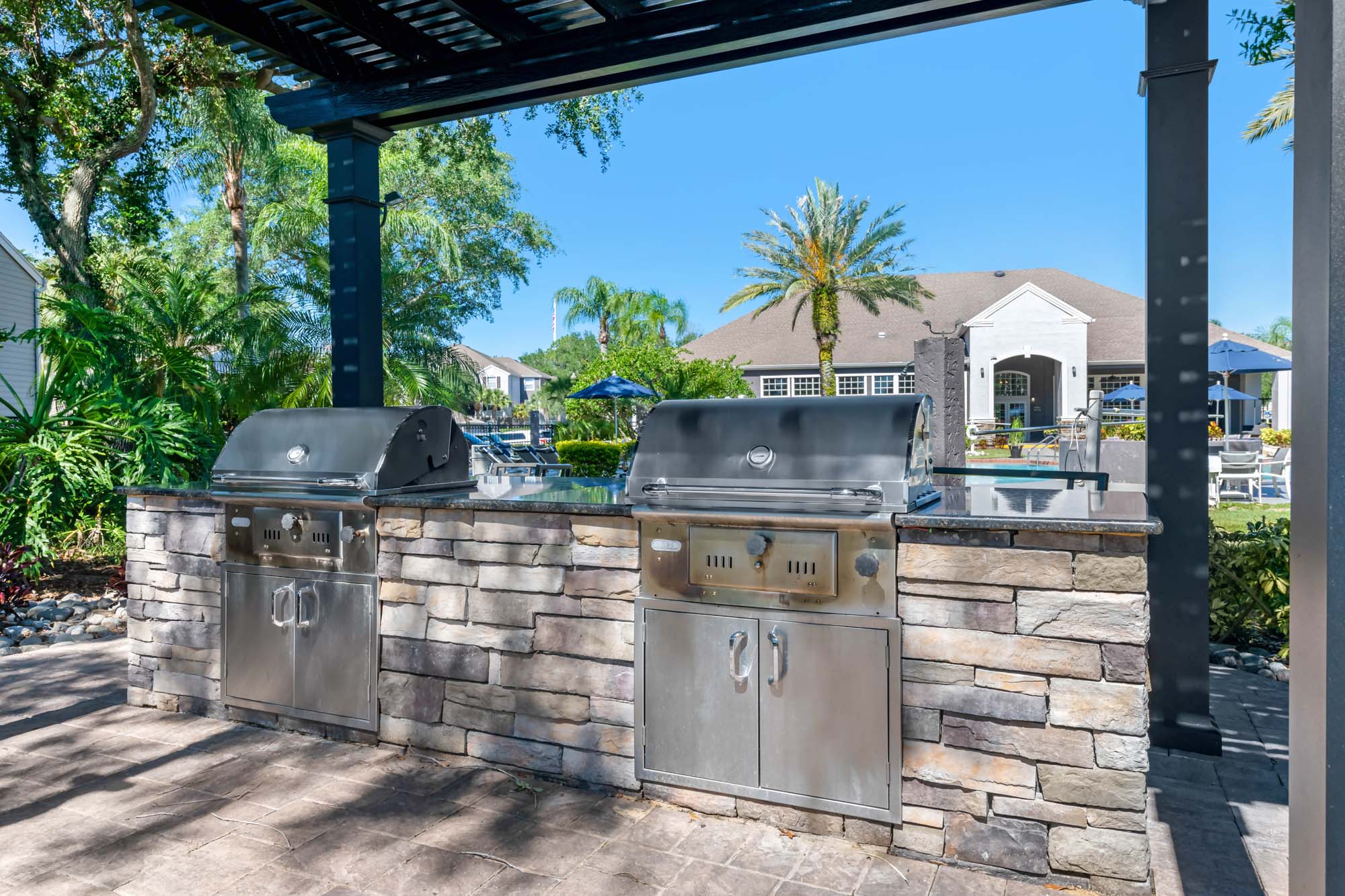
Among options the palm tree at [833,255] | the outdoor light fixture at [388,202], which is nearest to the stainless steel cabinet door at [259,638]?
the outdoor light fixture at [388,202]

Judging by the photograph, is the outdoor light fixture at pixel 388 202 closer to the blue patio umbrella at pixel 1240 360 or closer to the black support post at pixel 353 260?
the black support post at pixel 353 260

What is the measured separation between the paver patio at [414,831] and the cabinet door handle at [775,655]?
1.61 ft

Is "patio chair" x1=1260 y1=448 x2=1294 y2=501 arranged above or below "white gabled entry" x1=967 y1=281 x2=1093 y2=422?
below

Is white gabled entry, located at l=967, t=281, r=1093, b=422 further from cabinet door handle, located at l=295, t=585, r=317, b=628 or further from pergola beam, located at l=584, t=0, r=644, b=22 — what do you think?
cabinet door handle, located at l=295, t=585, r=317, b=628

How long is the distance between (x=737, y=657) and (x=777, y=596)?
234 millimetres

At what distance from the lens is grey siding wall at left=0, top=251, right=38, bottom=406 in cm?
1437

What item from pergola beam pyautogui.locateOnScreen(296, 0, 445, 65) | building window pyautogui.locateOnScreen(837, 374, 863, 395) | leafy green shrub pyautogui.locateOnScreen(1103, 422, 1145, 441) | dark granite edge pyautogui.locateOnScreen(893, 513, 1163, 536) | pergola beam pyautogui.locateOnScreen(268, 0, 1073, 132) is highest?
building window pyautogui.locateOnScreen(837, 374, 863, 395)

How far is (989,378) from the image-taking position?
2444 cm

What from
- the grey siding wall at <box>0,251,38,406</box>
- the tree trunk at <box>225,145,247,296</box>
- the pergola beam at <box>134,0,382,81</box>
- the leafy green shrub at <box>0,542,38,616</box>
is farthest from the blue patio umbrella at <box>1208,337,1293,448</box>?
the grey siding wall at <box>0,251,38,406</box>

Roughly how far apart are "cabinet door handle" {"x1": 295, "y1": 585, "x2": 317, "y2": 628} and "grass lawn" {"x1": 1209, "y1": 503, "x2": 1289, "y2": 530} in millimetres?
8330

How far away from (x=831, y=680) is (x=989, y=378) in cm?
2396

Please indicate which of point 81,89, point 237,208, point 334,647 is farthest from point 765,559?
point 237,208

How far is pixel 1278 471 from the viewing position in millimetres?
11891

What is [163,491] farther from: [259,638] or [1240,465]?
[1240,465]
